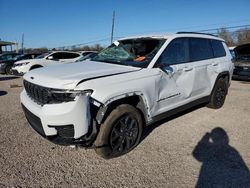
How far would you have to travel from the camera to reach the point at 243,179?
9.77 feet

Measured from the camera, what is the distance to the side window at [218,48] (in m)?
5.64

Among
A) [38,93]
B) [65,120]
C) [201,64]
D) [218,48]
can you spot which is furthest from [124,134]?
[218,48]

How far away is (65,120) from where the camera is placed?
9.45 ft

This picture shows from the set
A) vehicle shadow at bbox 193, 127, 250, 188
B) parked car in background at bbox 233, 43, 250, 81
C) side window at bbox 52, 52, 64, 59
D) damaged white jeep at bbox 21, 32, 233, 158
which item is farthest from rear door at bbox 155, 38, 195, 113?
side window at bbox 52, 52, 64, 59

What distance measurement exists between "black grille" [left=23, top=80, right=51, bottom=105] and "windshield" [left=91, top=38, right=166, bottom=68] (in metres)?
1.44

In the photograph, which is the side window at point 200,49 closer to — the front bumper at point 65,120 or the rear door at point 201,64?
the rear door at point 201,64

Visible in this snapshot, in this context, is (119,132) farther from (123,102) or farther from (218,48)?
(218,48)

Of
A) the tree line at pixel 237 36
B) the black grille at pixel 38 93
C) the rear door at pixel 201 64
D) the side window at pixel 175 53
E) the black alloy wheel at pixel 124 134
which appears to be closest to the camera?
the black grille at pixel 38 93

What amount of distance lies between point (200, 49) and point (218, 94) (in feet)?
4.73

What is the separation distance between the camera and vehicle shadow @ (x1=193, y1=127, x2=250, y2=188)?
2.94 m

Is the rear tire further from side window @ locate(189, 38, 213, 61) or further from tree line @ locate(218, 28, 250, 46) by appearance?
tree line @ locate(218, 28, 250, 46)

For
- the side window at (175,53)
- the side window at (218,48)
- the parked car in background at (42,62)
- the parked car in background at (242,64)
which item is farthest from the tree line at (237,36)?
the side window at (175,53)

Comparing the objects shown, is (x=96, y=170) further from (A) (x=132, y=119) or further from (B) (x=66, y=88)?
(B) (x=66, y=88)

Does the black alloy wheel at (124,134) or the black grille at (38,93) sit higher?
the black grille at (38,93)
